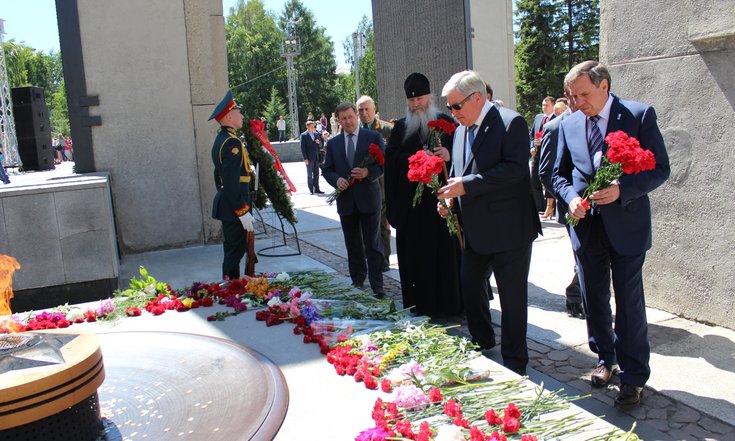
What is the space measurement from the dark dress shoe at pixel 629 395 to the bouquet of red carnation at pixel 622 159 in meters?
1.21

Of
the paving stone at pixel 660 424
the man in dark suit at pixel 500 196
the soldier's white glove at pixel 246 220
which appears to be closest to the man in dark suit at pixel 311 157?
the soldier's white glove at pixel 246 220

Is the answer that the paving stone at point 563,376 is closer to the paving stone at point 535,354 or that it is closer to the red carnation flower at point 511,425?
the paving stone at point 535,354

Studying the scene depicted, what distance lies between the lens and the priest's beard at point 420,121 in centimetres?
524

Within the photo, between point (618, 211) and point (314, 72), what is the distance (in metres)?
61.9

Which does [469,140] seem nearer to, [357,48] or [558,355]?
[558,355]

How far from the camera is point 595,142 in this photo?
148 inches

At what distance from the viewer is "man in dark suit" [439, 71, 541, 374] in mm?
3904

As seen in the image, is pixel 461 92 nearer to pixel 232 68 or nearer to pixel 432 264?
pixel 432 264

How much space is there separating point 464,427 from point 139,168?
696 cm

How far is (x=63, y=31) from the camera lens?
8055 mm

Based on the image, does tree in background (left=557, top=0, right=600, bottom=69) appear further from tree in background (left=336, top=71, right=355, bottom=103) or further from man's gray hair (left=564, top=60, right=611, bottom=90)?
man's gray hair (left=564, top=60, right=611, bottom=90)

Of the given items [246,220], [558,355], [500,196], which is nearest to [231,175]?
[246,220]

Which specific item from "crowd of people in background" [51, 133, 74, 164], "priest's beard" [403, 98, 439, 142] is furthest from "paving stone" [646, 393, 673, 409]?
"crowd of people in background" [51, 133, 74, 164]

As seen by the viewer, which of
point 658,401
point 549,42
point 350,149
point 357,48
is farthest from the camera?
point 549,42
